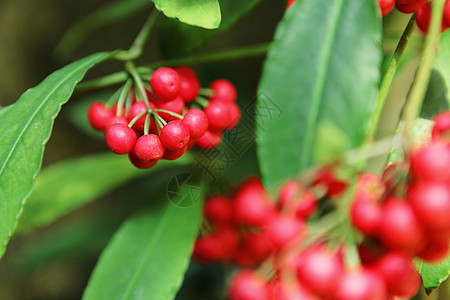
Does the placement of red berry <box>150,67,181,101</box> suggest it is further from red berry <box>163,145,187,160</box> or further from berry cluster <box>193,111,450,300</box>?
berry cluster <box>193,111,450,300</box>

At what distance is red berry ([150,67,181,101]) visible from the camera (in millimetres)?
682

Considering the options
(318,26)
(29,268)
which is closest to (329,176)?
(318,26)

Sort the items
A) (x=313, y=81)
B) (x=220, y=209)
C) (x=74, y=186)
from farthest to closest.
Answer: (x=74, y=186)
(x=220, y=209)
(x=313, y=81)

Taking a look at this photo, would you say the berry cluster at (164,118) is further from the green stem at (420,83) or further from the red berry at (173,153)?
the green stem at (420,83)

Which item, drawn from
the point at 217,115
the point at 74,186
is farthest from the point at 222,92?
the point at 74,186

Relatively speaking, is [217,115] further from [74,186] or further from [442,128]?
[74,186]

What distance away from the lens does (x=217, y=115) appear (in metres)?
0.75

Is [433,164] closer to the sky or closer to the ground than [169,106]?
closer to the sky

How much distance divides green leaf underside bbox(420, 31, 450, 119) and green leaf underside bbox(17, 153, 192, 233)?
1.84 feet

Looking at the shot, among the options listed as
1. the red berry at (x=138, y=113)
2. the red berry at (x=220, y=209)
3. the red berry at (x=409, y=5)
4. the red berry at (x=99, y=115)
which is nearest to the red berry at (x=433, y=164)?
the red berry at (x=409, y=5)

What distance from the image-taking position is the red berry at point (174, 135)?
2.03 ft

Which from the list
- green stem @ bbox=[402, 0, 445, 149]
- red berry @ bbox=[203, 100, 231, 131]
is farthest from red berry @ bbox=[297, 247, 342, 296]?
red berry @ bbox=[203, 100, 231, 131]

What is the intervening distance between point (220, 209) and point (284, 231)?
561mm

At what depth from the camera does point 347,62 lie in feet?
1.68
